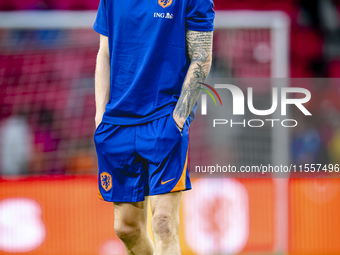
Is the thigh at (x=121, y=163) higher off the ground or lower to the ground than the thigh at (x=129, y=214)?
higher

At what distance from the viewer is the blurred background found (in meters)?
2.97

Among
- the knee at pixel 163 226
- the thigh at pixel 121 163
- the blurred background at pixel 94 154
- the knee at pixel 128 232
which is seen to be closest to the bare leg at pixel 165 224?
the knee at pixel 163 226

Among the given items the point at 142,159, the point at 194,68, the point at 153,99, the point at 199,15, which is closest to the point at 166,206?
the point at 142,159

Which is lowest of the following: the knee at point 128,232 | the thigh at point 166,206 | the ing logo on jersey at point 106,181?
the knee at point 128,232

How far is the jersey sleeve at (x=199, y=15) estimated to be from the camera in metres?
1.61

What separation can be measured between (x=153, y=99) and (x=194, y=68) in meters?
0.22

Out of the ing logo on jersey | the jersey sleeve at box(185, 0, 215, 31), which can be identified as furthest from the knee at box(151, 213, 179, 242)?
the jersey sleeve at box(185, 0, 215, 31)

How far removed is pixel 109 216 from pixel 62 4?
239 centimetres

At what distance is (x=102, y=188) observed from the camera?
175 centimetres

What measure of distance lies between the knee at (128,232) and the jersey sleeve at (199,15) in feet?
2.99

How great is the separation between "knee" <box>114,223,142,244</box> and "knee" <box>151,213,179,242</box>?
27cm

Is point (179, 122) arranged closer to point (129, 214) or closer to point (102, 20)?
point (129, 214)

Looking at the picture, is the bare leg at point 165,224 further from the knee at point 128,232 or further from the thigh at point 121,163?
the knee at point 128,232

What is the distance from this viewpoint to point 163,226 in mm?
1491
